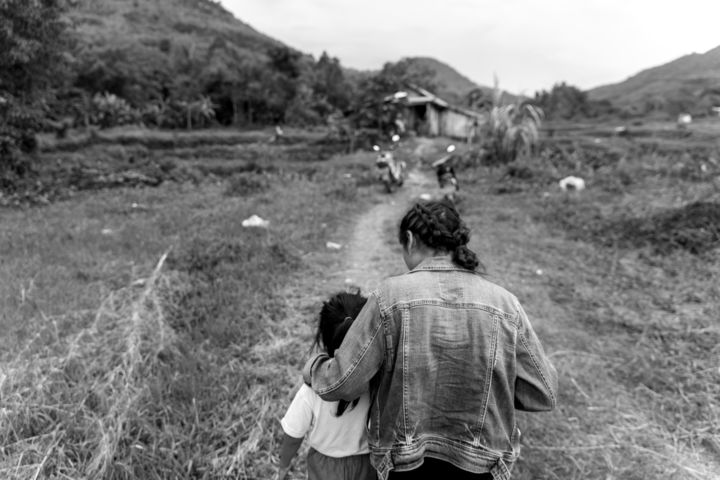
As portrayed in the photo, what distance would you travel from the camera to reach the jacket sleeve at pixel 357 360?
1232 mm

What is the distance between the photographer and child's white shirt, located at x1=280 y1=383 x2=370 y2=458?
150cm

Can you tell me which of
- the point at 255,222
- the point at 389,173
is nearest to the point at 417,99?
the point at 389,173

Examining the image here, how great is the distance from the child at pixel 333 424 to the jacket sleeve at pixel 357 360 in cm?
19

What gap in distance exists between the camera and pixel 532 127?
1206 centimetres

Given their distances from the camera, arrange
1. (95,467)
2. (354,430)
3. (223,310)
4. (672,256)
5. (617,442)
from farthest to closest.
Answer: (672,256), (223,310), (617,442), (95,467), (354,430)

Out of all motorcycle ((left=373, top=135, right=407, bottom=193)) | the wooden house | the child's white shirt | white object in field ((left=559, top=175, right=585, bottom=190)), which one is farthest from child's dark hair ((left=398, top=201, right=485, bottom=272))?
the wooden house

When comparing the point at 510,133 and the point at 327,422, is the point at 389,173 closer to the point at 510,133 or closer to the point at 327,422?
the point at 510,133

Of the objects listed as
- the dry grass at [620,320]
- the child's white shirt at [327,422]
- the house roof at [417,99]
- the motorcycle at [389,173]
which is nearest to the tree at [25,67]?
the motorcycle at [389,173]

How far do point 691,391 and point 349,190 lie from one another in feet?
23.3

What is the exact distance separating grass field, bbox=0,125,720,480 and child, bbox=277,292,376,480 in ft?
3.09

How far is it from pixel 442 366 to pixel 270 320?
277 centimetres

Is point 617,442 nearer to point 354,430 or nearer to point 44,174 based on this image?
point 354,430

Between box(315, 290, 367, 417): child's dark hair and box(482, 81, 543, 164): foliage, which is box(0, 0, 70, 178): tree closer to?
box(315, 290, 367, 417): child's dark hair

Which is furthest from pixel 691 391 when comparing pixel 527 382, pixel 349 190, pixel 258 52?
pixel 258 52
